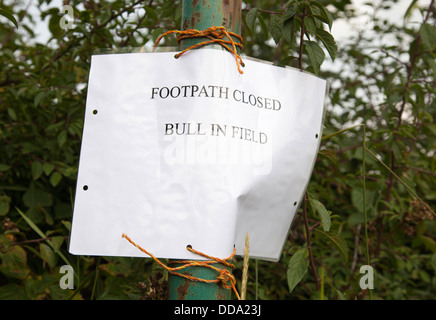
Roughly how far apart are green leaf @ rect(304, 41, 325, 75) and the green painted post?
0.23 m

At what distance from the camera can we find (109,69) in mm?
1043

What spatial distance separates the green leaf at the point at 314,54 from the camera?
3.86 feet

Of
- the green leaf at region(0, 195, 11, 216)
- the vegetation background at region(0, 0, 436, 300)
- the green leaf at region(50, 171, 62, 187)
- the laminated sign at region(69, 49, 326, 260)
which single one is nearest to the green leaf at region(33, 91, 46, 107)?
the vegetation background at region(0, 0, 436, 300)

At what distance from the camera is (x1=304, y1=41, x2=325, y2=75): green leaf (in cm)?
118

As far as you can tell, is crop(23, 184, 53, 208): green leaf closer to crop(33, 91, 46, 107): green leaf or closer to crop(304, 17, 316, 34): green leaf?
crop(33, 91, 46, 107): green leaf

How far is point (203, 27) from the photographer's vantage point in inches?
39.8

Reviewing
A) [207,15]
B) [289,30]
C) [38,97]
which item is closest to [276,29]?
[289,30]

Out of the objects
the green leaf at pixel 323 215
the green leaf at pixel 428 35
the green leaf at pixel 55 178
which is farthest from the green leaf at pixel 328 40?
the green leaf at pixel 55 178

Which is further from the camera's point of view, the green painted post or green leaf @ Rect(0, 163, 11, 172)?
green leaf @ Rect(0, 163, 11, 172)

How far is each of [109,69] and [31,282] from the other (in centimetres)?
96

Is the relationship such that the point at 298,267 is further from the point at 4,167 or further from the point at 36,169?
the point at 4,167
